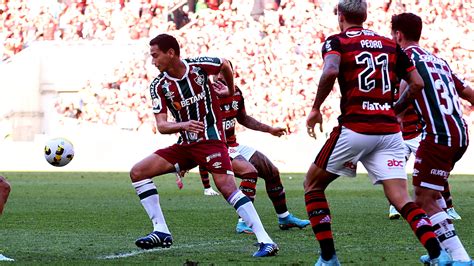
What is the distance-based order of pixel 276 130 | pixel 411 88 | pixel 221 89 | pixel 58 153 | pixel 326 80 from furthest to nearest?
pixel 58 153
pixel 276 130
pixel 221 89
pixel 411 88
pixel 326 80

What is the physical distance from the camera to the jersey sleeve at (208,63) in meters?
9.57


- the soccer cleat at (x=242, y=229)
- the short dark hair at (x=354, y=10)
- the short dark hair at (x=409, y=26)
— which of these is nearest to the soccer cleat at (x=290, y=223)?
the soccer cleat at (x=242, y=229)

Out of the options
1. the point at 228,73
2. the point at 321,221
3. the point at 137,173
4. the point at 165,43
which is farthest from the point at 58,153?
the point at 321,221

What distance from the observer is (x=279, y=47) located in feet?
108

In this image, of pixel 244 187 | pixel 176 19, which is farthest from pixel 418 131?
pixel 176 19

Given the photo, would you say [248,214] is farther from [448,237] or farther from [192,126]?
[448,237]

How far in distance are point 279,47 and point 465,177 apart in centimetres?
1120

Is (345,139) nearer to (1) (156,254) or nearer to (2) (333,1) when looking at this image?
(1) (156,254)

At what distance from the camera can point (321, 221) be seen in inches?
307

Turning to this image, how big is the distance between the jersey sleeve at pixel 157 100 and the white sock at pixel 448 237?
2.45m

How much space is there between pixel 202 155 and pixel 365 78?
2.25 m

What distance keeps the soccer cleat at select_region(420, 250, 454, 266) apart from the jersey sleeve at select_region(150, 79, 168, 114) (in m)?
2.47

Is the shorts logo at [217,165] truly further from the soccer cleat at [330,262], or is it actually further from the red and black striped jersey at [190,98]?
the soccer cleat at [330,262]

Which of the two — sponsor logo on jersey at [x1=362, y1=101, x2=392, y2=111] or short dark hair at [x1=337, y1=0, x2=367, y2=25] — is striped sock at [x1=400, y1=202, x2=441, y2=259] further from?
short dark hair at [x1=337, y1=0, x2=367, y2=25]
